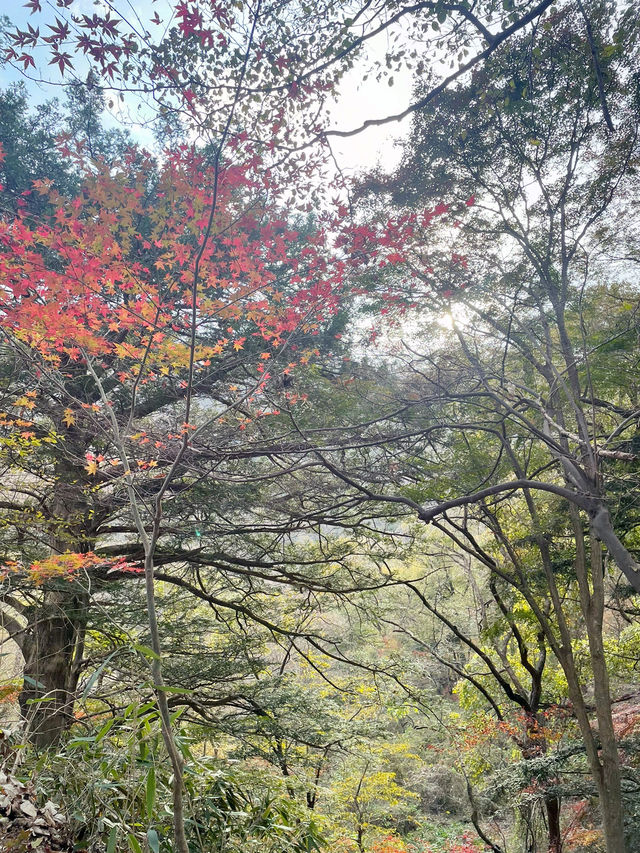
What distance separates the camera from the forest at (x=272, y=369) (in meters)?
2.54

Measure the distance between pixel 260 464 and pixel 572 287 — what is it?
3.39 meters

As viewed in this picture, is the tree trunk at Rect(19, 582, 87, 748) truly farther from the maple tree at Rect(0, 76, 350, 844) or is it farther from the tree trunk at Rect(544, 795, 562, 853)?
the tree trunk at Rect(544, 795, 562, 853)

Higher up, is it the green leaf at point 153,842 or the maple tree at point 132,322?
the maple tree at point 132,322

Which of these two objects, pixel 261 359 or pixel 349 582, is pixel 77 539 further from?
pixel 349 582

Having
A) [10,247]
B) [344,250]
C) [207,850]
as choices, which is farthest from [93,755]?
[344,250]

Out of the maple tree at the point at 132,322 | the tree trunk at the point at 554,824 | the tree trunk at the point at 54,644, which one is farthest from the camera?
the tree trunk at the point at 554,824

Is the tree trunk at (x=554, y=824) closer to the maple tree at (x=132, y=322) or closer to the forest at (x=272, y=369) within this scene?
the forest at (x=272, y=369)

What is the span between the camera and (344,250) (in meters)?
4.61

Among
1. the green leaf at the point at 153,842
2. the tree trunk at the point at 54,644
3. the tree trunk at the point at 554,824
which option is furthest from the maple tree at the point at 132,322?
the tree trunk at the point at 554,824

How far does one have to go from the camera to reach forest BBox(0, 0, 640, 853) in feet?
8.35

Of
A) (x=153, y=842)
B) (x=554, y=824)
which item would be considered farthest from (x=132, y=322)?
(x=554, y=824)

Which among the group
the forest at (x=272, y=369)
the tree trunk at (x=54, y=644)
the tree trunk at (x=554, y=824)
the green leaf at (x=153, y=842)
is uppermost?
the forest at (x=272, y=369)

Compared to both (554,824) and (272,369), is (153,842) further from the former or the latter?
(554,824)

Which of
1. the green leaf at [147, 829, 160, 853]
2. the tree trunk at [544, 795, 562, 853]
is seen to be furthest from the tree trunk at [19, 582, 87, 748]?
the tree trunk at [544, 795, 562, 853]
